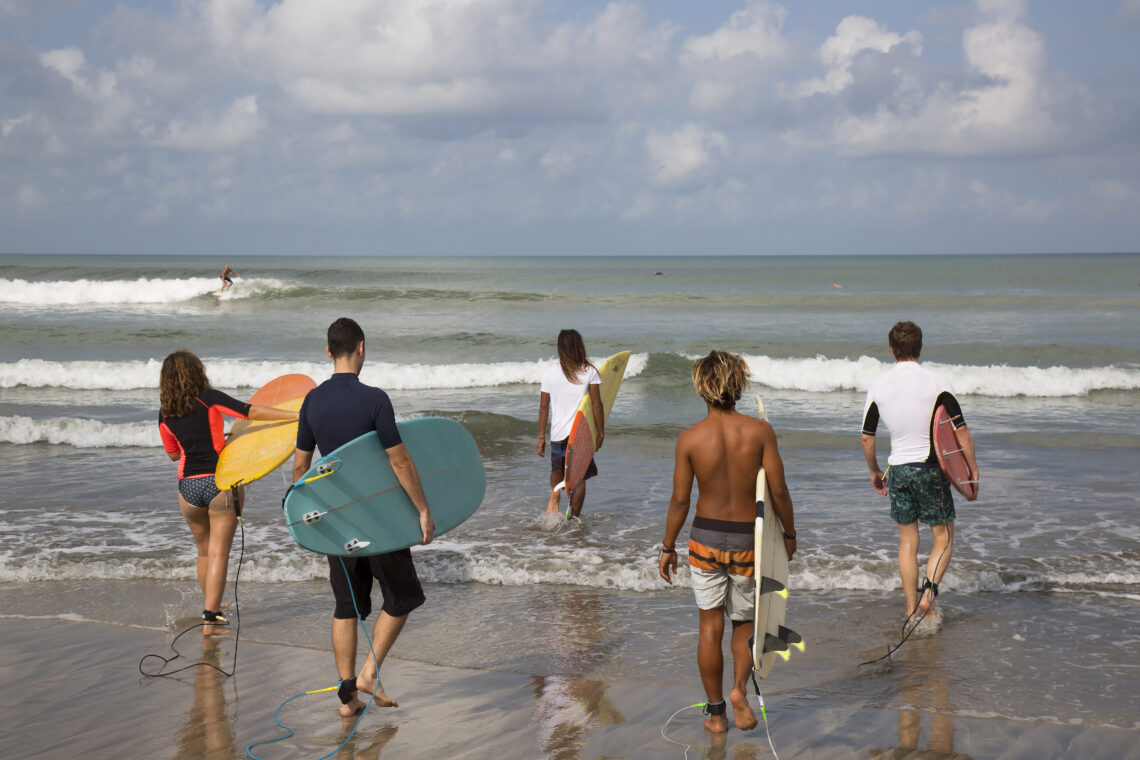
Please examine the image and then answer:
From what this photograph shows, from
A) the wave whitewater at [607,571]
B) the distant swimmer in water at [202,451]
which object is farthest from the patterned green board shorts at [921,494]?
the distant swimmer in water at [202,451]

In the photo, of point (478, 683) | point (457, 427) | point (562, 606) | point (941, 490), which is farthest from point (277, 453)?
point (941, 490)

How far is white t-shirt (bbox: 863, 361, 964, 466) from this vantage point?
4.86m

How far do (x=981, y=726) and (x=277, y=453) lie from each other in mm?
3747

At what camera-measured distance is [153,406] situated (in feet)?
47.6

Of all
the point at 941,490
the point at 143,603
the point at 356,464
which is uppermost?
the point at 356,464

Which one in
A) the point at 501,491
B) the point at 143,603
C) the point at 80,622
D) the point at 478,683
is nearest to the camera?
the point at 478,683

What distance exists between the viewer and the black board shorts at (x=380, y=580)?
154 inches

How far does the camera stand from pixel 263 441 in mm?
4984

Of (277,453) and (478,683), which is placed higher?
(277,453)

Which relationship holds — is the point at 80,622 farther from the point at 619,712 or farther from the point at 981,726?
the point at 981,726

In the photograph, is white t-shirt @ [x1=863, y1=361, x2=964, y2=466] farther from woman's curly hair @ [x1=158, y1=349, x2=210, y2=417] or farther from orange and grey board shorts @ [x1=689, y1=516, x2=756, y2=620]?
woman's curly hair @ [x1=158, y1=349, x2=210, y2=417]

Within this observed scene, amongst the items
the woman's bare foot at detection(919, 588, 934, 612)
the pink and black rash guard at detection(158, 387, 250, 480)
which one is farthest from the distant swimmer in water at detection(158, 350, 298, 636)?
the woman's bare foot at detection(919, 588, 934, 612)

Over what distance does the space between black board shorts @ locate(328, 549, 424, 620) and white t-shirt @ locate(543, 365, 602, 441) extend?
3256 mm

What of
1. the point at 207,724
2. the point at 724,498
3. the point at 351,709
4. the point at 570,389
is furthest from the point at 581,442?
the point at 207,724
